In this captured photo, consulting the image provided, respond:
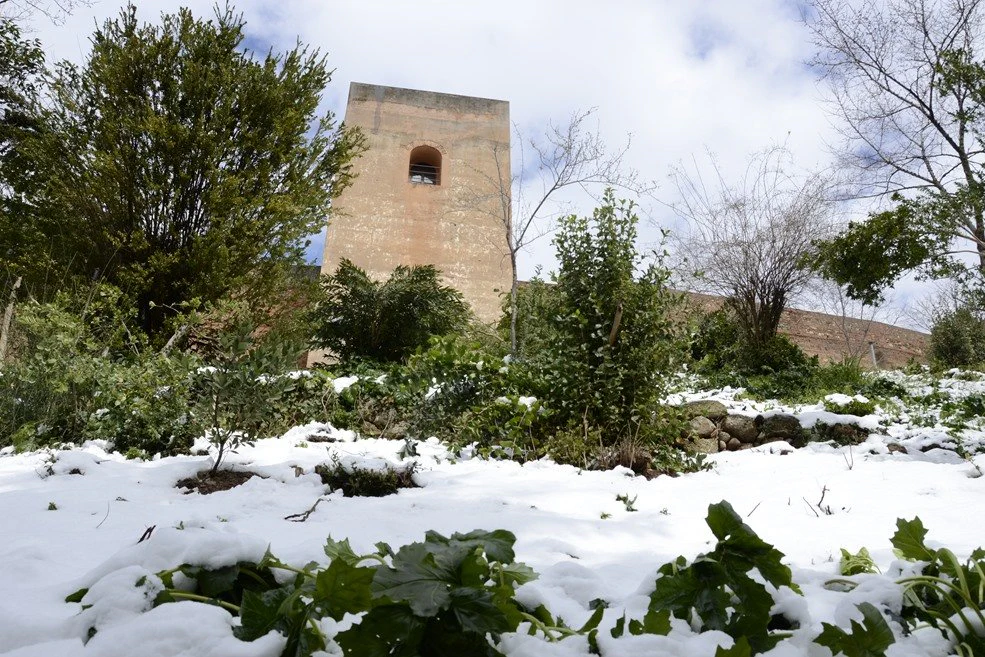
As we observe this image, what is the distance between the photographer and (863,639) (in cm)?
73

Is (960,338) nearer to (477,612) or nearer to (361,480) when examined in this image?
(361,480)

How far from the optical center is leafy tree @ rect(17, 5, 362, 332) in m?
6.43

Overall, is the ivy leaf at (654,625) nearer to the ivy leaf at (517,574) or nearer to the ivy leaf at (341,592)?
the ivy leaf at (517,574)

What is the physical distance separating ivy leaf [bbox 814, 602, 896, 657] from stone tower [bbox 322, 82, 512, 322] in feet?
41.2

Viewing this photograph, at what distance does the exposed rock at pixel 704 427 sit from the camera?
5.32m

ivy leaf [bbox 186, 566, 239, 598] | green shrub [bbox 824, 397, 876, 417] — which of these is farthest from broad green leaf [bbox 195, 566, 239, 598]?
green shrub [bbox 824, 397, 876, 417]

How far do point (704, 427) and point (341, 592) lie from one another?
5.19 meters

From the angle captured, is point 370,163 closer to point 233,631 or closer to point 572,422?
point 572,422

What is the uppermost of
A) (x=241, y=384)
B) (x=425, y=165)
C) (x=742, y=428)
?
(x=425, y=165)

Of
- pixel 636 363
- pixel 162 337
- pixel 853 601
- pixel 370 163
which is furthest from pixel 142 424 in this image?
pixel 370 163

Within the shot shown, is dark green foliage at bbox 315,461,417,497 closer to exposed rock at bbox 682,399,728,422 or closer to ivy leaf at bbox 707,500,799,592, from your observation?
ivy leaf at bbox 707,500,799,592

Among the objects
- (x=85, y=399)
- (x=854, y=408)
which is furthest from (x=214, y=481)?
(x=854, y=408)

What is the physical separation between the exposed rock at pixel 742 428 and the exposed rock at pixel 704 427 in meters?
0.17

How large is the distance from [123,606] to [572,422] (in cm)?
371
